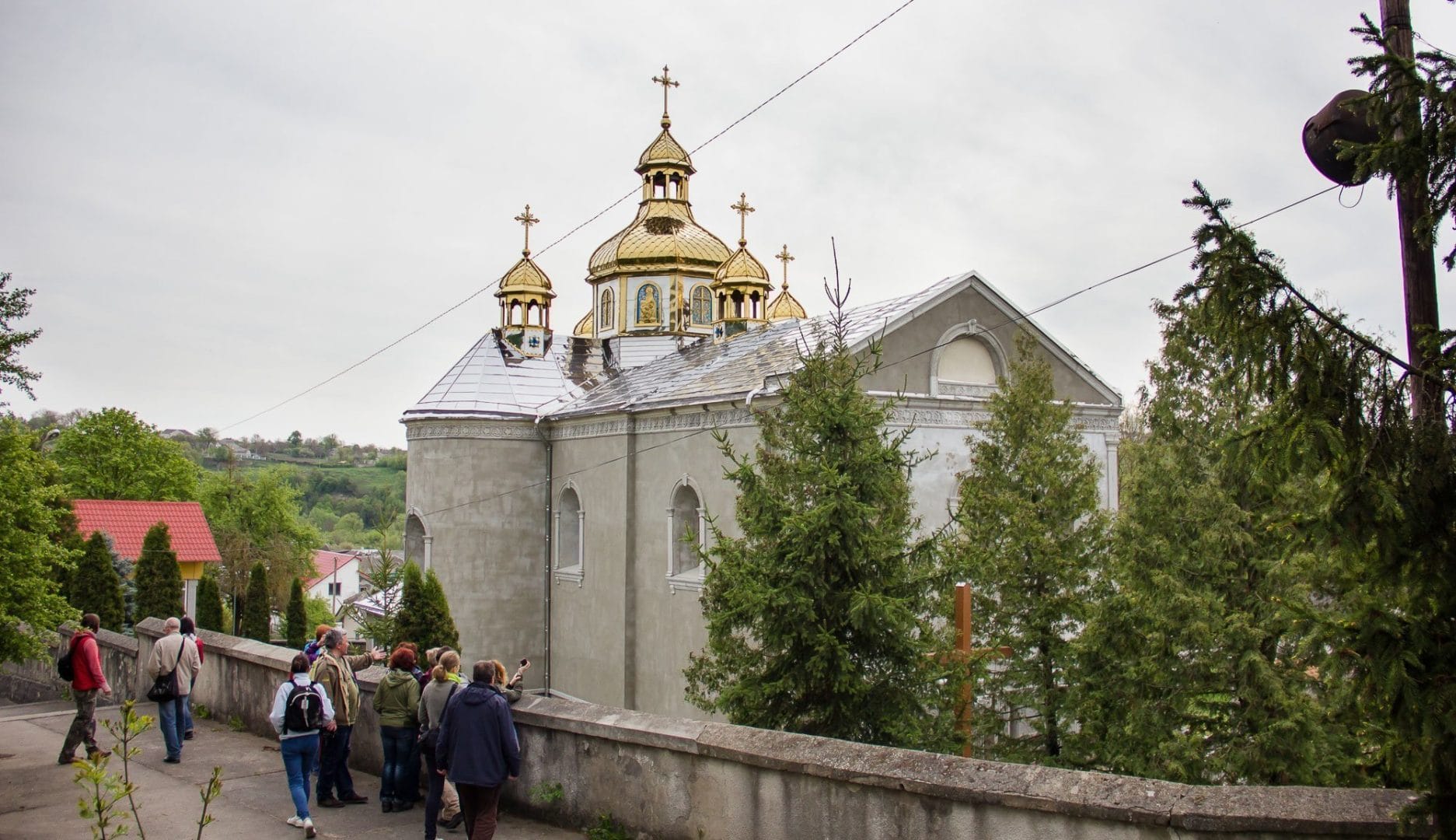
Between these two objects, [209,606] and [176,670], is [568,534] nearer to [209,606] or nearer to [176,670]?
[209,606]

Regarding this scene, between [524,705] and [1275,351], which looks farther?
[524,705]

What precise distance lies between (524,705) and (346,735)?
1.81 meters

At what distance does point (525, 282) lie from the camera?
30016 millimetres

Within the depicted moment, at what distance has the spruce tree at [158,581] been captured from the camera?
26547 millimetres

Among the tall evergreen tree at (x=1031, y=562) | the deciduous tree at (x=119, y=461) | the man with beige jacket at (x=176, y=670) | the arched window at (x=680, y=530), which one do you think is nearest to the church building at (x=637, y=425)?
the arched window at (x=680, y=530)

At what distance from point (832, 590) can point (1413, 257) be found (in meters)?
5.28

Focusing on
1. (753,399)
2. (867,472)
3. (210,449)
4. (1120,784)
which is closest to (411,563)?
(753,399)

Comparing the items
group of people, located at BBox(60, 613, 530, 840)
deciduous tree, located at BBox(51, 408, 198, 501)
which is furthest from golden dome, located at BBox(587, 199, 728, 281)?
deciduous tree, located at BBox(51, 408, 198, 501)

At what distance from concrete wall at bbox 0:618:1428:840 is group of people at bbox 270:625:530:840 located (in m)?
0.59

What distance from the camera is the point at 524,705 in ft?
28.7

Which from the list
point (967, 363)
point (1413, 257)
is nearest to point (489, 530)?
point (967, 363)

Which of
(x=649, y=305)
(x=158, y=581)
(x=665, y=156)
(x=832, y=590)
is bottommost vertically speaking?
(x=158, y=581)

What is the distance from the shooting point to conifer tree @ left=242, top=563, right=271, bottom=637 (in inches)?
1350

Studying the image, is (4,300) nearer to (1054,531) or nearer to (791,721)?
(791,721)
